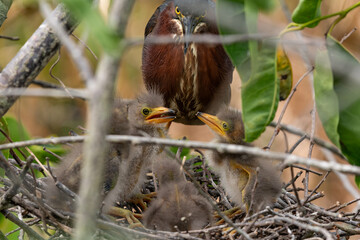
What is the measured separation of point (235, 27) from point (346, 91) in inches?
17.5

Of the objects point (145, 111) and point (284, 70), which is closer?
point (284, 70)

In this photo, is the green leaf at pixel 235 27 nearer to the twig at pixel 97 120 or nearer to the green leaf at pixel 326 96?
the green leaf at pixel 326 96

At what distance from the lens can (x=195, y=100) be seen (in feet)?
12.5

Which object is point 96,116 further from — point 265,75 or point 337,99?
point 337,99

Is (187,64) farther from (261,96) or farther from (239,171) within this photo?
(261,96)

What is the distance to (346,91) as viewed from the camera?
177cm

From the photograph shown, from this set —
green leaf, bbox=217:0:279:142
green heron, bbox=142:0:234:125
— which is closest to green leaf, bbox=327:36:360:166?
green leaf, bbox=217:0:279:142

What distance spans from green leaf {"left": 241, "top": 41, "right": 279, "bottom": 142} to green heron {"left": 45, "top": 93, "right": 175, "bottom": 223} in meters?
0.45

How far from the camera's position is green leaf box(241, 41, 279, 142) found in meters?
1.80

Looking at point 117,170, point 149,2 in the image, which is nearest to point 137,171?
point 117,170

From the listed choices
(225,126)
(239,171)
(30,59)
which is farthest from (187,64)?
(30,59)

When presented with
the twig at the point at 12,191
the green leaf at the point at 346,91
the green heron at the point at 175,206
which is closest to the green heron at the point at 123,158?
the green heron at the point at 175,206

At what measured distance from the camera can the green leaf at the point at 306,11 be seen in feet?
5.63

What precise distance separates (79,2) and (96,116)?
0.26 metres
